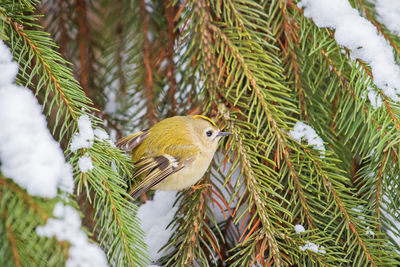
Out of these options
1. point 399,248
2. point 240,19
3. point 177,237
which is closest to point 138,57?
point 240,19

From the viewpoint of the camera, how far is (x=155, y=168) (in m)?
1.35

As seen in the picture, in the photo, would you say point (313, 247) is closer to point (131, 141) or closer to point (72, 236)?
point (72, 236)

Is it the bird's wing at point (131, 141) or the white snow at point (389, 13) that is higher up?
the white snow at point (389, 13)

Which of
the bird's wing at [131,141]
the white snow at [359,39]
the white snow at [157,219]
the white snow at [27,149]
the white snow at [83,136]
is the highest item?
the white snow at [359,39]

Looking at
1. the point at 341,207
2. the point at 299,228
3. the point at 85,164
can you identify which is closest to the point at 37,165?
the point at 85,164

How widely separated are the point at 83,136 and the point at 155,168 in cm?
52

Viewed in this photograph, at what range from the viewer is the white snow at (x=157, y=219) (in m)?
1.31

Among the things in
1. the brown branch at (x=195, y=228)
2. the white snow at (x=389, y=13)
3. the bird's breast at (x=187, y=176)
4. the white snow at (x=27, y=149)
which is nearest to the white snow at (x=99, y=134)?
the white snow at (x=27, y=149)

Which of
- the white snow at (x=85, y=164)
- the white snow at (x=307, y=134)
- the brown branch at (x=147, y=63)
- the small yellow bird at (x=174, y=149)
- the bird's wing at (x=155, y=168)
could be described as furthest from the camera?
the brown branch at (x=147, y=63)

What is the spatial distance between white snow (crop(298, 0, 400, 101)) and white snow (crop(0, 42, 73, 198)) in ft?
2.83

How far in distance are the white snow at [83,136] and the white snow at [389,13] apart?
1.08m

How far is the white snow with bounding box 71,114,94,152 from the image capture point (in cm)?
84

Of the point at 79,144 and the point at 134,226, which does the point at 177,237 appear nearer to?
the point at 134,226

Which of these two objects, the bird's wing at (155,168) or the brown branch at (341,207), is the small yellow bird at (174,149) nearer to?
the bird's wing at (155,168)
